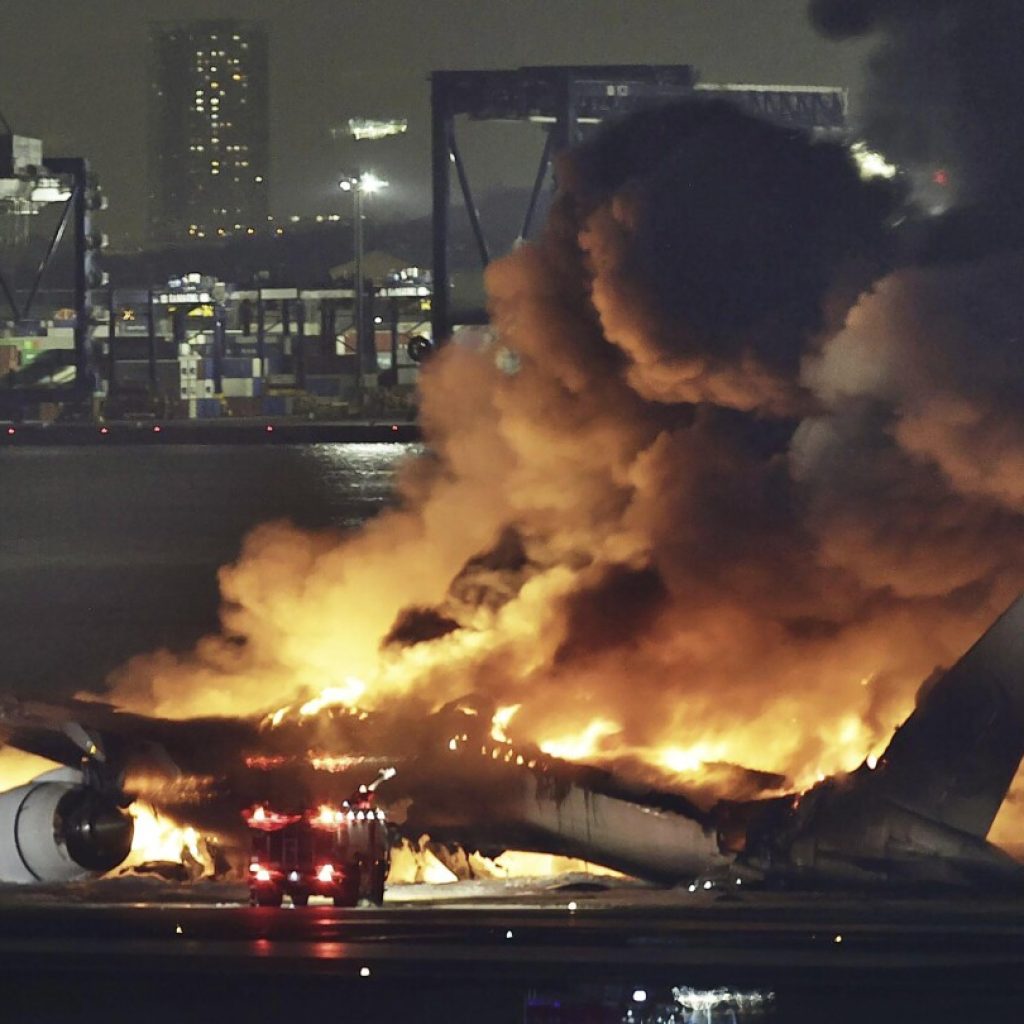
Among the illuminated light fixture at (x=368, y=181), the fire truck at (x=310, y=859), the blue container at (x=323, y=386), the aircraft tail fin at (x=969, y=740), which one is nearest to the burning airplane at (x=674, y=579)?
the aircraft tail fin at (x=969, y=740)

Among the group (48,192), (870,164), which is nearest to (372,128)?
(48,192)

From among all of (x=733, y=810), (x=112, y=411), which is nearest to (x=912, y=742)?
(x=733, y=810)

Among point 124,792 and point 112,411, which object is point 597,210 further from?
point 112,411

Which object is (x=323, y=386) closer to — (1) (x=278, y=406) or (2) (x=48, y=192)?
(1) (x=278, y=406)

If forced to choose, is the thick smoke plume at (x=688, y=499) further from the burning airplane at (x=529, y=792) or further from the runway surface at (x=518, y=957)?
the runway surface at (x=518, y=957)

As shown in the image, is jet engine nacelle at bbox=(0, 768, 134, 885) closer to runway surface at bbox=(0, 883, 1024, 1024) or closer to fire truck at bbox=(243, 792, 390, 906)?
runway surface at bbox=(0, 883, 1024, 1024)

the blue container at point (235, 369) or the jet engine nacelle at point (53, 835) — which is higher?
the jet engine nacelle at point (53, 835)
